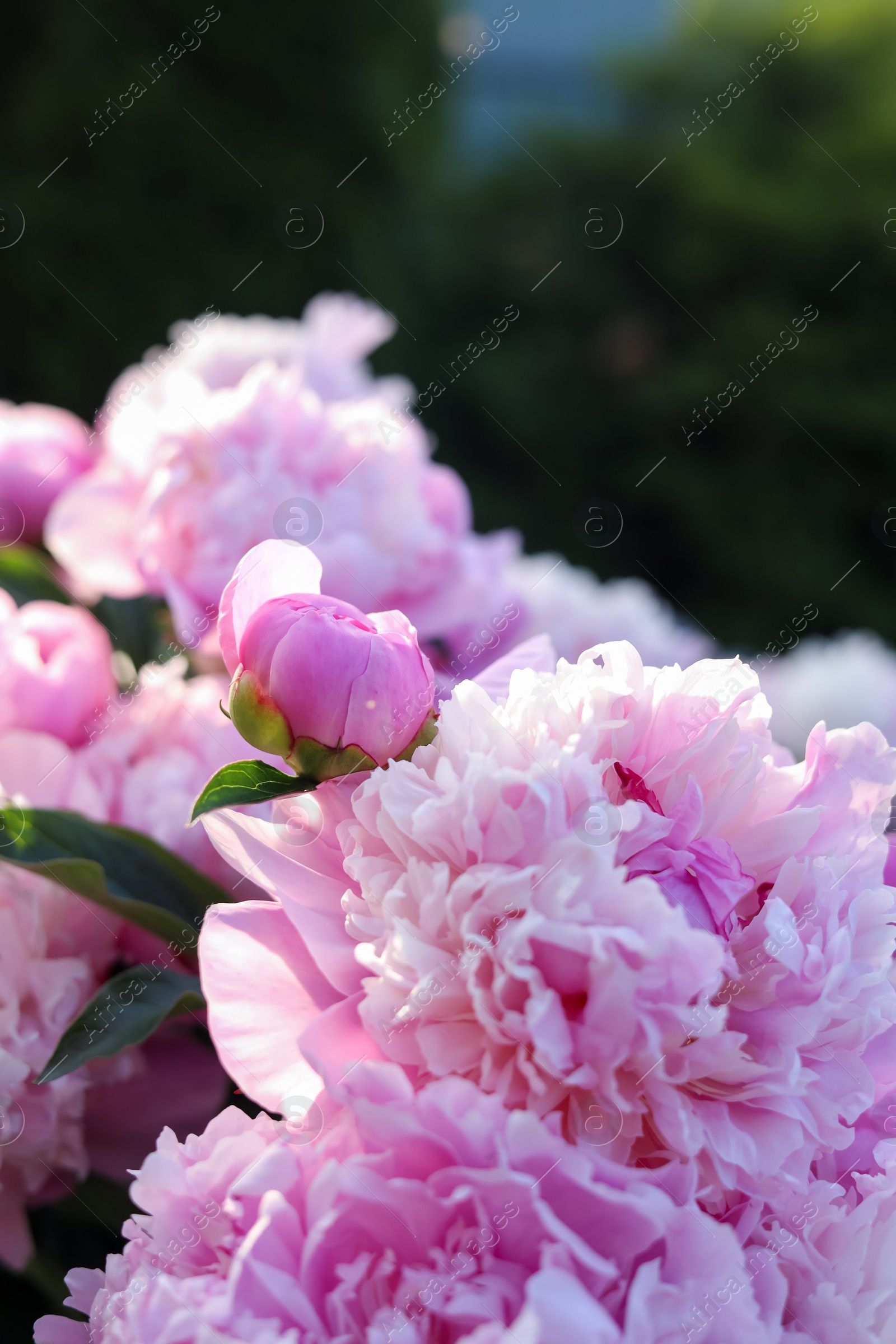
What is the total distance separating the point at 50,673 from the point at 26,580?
140 millimetres

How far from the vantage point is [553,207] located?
4.13 m

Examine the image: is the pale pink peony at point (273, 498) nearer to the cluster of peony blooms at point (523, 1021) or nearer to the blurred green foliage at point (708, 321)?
the cluster of peony blooms at point (523, 1021)

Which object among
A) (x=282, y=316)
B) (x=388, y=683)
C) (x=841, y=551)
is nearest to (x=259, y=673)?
(x=388, y=683)

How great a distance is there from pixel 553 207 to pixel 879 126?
112 cm

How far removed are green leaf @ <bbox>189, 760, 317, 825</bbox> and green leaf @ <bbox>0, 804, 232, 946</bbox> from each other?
0.28 ft

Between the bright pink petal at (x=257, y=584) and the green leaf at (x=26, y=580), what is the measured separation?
28cm

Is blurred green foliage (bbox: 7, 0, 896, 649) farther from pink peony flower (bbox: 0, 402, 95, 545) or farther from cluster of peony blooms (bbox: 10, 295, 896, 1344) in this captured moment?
cluster of peony blooms (bbox: 10, 295, 896, 1344)

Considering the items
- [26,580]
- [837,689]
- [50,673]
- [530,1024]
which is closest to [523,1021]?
[530,1024]

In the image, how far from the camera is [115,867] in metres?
0.41

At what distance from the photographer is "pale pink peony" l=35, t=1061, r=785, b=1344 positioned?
0.83 ft

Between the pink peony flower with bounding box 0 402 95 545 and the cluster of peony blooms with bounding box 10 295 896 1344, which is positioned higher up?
the cluster of peony blooms with bounding box 10 295 896 1344

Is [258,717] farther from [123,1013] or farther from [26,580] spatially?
[26,580]

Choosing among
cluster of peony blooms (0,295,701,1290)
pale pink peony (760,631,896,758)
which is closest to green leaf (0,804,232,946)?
cluster of peony blooms (0,295,701,1290)

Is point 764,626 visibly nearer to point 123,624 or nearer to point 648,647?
point 648,647
